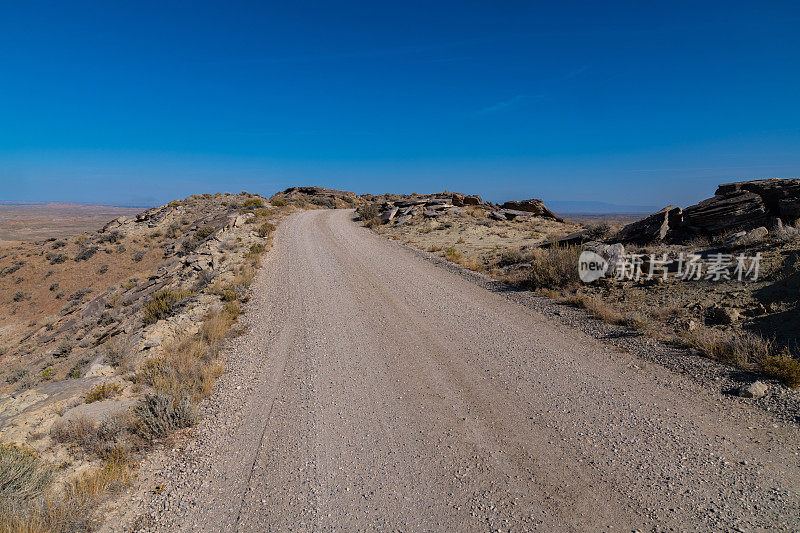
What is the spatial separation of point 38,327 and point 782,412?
2643 centimetres

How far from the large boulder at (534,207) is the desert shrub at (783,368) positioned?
24556mm

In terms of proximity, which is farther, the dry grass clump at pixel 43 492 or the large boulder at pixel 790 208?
the large boulder at pixel 790 208

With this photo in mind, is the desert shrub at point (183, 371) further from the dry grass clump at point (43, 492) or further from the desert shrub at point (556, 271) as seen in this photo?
the desert shrub at point (556, 271)

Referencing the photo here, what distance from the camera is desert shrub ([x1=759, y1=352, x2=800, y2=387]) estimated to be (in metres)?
5.00

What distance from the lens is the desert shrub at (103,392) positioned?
554 centimetres

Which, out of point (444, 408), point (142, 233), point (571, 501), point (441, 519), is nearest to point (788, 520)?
point (571, 501)

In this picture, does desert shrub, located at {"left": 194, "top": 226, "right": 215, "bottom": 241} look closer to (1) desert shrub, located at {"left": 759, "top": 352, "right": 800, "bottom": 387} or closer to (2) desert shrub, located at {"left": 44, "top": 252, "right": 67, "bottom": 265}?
(2) desert shrub, located at {"left": 44, "top": 252, "right": 67, "bottom": 265}

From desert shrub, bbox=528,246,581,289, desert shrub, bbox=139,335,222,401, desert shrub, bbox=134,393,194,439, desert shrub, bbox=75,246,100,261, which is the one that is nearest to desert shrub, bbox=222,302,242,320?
desert shrub, bbox=139,335,222,401

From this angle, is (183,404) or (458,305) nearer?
(183,404)

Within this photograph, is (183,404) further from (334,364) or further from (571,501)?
(571,501)

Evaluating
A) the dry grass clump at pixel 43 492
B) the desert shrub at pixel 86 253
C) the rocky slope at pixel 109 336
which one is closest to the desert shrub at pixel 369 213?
the rocky slope at pixel 109 336

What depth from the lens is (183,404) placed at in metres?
5.05

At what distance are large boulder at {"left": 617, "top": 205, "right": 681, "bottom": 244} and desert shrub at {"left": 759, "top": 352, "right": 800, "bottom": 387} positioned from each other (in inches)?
308

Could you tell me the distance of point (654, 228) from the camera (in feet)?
41.3
